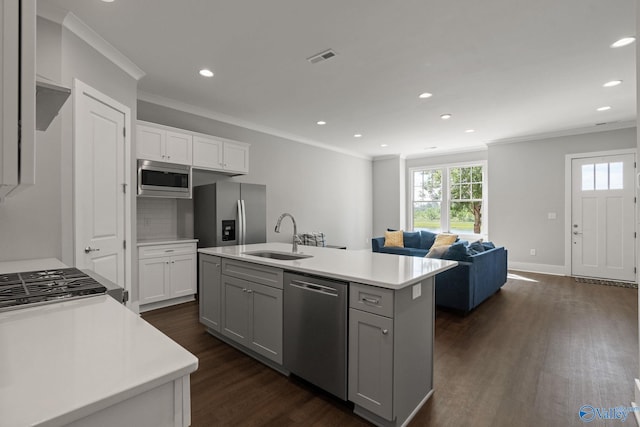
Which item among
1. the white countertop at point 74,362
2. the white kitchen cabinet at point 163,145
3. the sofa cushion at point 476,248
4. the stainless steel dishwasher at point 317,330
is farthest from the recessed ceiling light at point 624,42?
the white kitchen cabinet at point 163,145

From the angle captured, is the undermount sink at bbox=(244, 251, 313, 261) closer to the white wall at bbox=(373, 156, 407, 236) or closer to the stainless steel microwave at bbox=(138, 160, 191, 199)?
the stainless steel microwave at bbox=(138, 160, 191, 199)

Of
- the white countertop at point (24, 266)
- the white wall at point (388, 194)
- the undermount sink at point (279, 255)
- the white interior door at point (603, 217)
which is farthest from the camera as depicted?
the white wall at point (388, 194)

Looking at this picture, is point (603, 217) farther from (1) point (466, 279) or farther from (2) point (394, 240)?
(1) point (466, 279)

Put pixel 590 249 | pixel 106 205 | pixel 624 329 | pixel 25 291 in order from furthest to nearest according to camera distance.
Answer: pixel 590 249, pixel 624 329, pixel 106 205, pixel 25 291

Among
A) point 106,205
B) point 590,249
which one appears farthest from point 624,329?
point 106,205

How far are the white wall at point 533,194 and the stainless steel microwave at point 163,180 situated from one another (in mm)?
6188

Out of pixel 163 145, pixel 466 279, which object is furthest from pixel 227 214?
pixel 466 279

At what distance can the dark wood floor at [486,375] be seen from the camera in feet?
6.26

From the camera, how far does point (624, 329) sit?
3268 mm

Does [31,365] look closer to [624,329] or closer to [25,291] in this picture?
[25,291]

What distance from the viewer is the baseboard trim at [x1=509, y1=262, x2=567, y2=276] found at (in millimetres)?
5916

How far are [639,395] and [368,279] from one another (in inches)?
69.6

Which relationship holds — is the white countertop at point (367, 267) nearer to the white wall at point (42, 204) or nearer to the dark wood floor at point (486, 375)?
the dark wood floor at point (486, 375)

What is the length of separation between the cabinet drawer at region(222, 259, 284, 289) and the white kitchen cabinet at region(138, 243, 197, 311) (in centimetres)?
143
